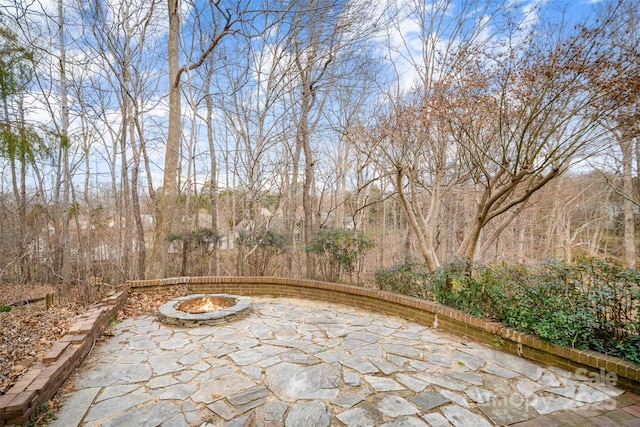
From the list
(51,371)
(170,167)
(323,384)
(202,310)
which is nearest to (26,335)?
(51,371)

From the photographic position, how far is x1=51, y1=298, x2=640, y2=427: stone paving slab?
2.19m

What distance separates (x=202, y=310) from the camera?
4.63 meters

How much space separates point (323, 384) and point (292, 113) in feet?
20.6

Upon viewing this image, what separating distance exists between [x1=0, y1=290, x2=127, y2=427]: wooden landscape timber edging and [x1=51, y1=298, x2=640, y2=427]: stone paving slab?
0.14 metres

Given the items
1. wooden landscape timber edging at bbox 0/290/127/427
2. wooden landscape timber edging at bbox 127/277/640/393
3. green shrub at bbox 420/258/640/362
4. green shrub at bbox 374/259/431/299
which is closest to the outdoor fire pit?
wooden landscape timber edging at bbox 0/290/127/427

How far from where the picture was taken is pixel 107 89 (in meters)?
7.92

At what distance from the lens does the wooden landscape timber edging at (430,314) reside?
2699 millimetres

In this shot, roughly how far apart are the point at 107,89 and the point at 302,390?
918 cm

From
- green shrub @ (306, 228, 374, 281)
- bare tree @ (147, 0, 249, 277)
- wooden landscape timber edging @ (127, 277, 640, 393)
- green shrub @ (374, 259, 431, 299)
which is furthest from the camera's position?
bare tree @ (147, 0, 249, 277)

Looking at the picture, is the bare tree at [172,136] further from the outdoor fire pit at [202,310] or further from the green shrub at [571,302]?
the green shrub at [571,302]

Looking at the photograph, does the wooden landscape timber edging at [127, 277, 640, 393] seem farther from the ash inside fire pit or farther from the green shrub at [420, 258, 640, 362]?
the ash inside fire pit

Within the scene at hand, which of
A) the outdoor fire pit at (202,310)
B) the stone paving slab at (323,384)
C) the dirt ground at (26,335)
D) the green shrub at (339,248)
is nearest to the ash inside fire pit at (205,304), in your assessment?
the outdoor fire pit at (202,310)

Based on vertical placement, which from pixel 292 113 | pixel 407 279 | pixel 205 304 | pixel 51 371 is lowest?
pixel 205 304

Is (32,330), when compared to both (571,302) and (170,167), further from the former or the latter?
(571,302)
